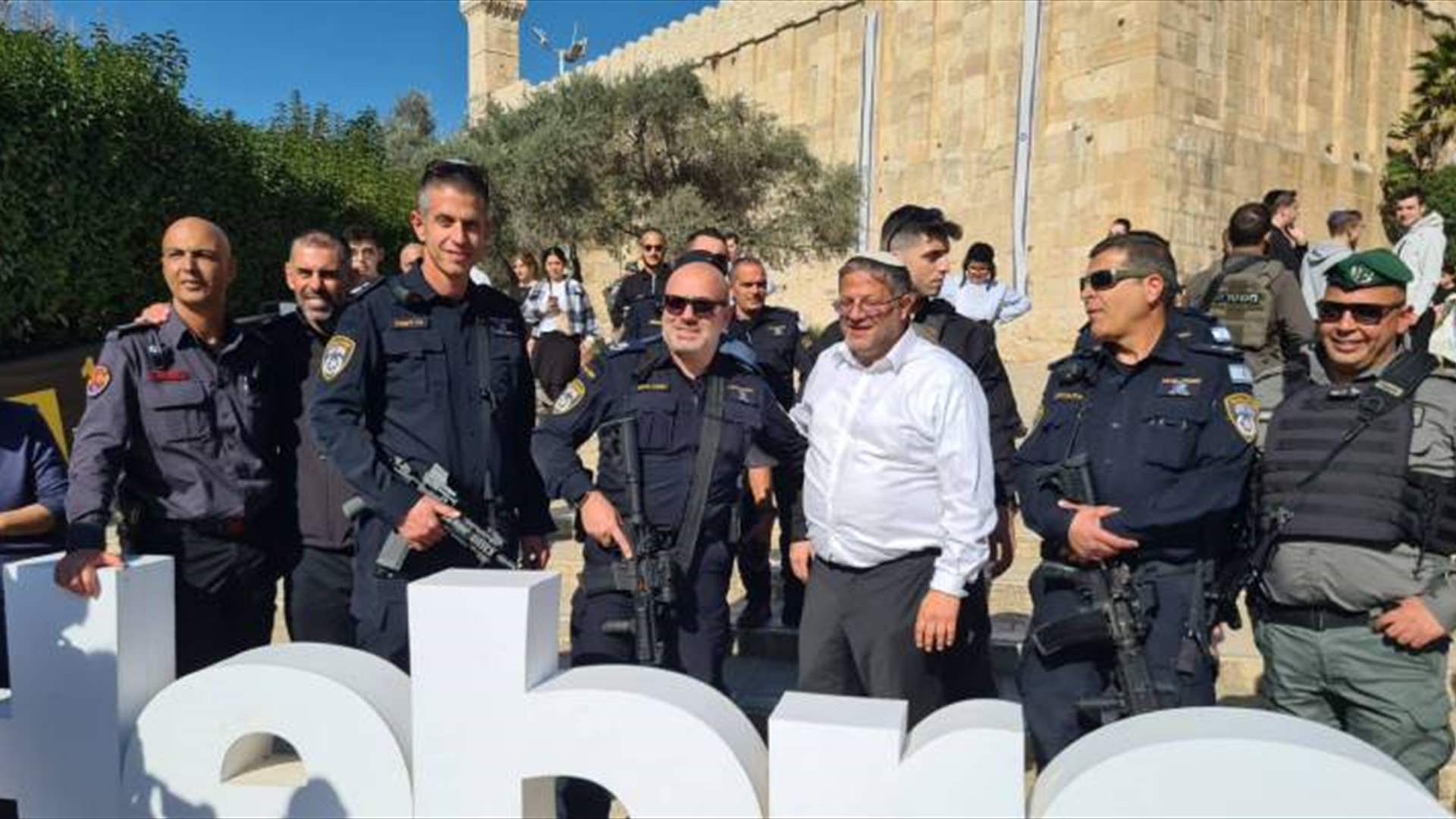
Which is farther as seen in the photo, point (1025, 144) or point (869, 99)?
point (869, 99)

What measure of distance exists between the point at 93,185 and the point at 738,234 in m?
13.4

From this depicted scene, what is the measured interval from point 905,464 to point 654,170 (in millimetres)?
18943

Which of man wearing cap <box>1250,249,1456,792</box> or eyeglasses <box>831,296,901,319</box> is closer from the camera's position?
man wearing cap <box>1250,249,1456,792</box>

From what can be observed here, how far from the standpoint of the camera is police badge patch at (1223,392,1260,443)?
242 centimetres

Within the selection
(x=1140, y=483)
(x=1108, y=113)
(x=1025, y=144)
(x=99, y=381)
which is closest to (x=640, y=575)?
(x=1140, y=483)

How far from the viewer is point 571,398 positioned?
2.93 m

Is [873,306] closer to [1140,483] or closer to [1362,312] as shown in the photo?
[1140,483]

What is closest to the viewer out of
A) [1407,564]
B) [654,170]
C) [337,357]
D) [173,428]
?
[1407,564]

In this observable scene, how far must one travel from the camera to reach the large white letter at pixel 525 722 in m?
1.89

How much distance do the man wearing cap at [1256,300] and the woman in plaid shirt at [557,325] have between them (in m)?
4.22

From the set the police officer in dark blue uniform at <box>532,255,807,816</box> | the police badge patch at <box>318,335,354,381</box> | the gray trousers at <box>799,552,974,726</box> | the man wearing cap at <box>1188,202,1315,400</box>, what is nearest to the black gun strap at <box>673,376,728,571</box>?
the police officer in dark blue uniform at <box>532,255,807,816</box>

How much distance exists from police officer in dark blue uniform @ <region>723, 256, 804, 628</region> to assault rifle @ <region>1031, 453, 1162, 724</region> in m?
1.88

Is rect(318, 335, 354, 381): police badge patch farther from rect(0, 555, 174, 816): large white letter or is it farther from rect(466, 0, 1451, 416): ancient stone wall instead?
rect(466, 0, 1451, 416): ancient stone wall

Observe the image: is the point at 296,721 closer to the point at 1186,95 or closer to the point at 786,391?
the point at 786,391
